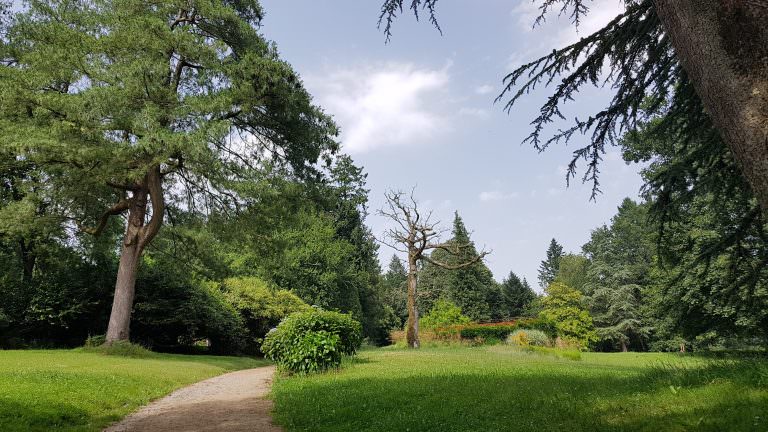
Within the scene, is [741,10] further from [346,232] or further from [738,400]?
[346,232]

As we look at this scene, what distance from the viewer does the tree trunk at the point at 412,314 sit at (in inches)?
Result: 1030

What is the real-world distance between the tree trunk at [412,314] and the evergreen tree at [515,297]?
1651 inches

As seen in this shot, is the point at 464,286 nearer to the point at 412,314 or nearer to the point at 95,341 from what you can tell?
the point at 412,314

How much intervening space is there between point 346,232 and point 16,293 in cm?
2755

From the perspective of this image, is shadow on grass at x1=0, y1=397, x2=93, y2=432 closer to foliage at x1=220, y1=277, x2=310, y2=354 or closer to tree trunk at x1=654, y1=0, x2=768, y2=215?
tree trunk at x1=654, y1=0, x2=768, y2=215

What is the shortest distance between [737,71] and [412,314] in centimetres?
2495

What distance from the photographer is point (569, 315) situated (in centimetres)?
4059

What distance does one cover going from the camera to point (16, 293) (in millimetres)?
17344

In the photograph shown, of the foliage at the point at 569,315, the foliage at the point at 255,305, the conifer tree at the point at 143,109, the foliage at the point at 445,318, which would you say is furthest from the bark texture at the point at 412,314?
the foliage at the point at 569,315

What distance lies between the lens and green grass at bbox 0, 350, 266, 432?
19.7 feet

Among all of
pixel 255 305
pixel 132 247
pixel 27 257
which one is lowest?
pixel 255 305

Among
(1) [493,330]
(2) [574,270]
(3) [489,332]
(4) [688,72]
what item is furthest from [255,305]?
(2) [574,270]

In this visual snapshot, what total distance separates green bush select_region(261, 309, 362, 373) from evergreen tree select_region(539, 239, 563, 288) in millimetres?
90895

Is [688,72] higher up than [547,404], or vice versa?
[688,72]
